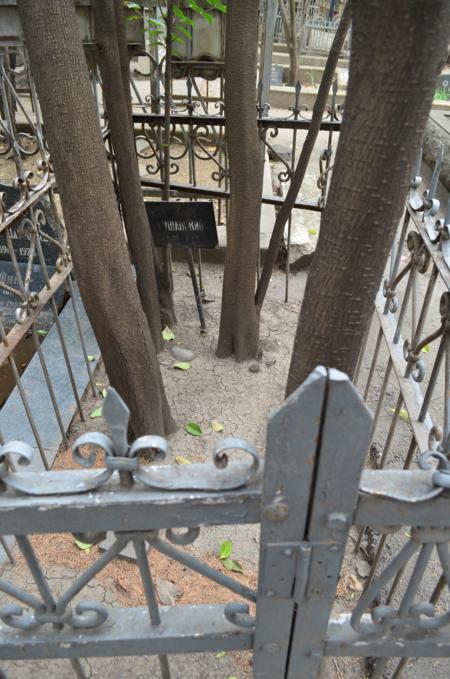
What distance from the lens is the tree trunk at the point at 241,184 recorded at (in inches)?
103

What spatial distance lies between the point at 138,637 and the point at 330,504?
63 cm

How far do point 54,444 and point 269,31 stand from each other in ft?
11.3

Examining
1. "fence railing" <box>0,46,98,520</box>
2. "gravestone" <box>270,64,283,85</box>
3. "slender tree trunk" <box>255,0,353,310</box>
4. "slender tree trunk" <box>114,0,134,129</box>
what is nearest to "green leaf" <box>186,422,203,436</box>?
"fence railing" <box>0,46,98,520</box>

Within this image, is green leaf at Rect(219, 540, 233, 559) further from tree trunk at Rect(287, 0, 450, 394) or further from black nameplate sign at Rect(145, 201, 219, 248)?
black nameplate sign at Rect(145, 201, 219, 248)

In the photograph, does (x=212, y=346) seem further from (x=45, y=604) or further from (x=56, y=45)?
(x=45, y=604)

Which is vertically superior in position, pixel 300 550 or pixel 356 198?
pixel 356 198

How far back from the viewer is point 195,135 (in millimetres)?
3670

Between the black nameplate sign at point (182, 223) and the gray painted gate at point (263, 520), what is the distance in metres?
2.47

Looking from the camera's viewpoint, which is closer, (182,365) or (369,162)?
(369,162)

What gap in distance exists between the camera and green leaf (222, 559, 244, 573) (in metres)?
2.25

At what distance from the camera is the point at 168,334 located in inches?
145

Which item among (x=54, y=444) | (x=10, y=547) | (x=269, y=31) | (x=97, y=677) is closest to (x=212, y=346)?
(x=54, y=444)

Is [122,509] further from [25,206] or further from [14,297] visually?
[14,297]

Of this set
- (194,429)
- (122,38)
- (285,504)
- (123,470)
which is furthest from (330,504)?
(122,38)
